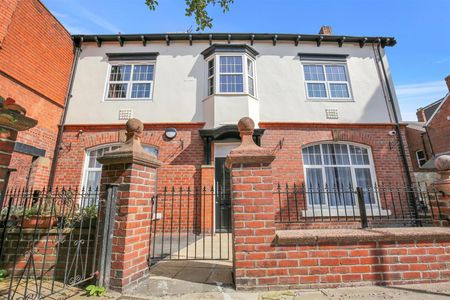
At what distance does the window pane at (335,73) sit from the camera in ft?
28.9

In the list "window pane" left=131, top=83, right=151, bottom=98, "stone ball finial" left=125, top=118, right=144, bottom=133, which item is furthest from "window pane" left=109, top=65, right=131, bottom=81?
"stone ball finial" left=125, top=118, right=144, bottom=133

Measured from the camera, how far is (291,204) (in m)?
7.23

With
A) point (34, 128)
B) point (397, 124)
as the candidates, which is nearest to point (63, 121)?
point (34, 128)

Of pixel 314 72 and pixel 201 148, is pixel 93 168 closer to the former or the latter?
pixel 201 148

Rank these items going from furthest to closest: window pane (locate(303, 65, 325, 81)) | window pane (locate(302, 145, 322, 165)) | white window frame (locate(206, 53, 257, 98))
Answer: window pane (locate(303, 65, 325, 81)) < white window frame (locate(206, 53, 257, 98)) < window pane (locate(302, 145, 322, 165))

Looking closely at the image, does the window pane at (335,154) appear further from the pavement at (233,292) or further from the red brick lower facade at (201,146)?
the pavement at (233,292)

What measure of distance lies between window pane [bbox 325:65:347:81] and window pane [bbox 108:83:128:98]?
7983mm

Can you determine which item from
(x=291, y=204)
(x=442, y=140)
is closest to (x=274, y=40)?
(x=291, y=204)

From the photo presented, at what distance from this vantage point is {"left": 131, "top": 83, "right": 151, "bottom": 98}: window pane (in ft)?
27.7

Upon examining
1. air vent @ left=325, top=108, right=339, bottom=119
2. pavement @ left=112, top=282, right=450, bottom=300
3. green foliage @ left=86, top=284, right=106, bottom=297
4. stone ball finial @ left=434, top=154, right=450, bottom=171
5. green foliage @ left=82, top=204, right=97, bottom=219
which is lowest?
pavement @ left=112, top=282, right=450, bottom=300

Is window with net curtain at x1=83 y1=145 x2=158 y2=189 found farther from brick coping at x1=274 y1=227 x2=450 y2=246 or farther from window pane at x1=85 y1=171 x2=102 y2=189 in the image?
brick coping at x1=274 y1=227 x2=450 y2=246

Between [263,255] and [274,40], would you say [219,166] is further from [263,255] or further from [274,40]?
[274,40]

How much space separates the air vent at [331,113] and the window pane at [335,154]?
41.6 inches

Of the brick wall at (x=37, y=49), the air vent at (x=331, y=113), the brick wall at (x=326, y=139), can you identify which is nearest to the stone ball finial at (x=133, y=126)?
the brick wall at (x=326, y=139)
